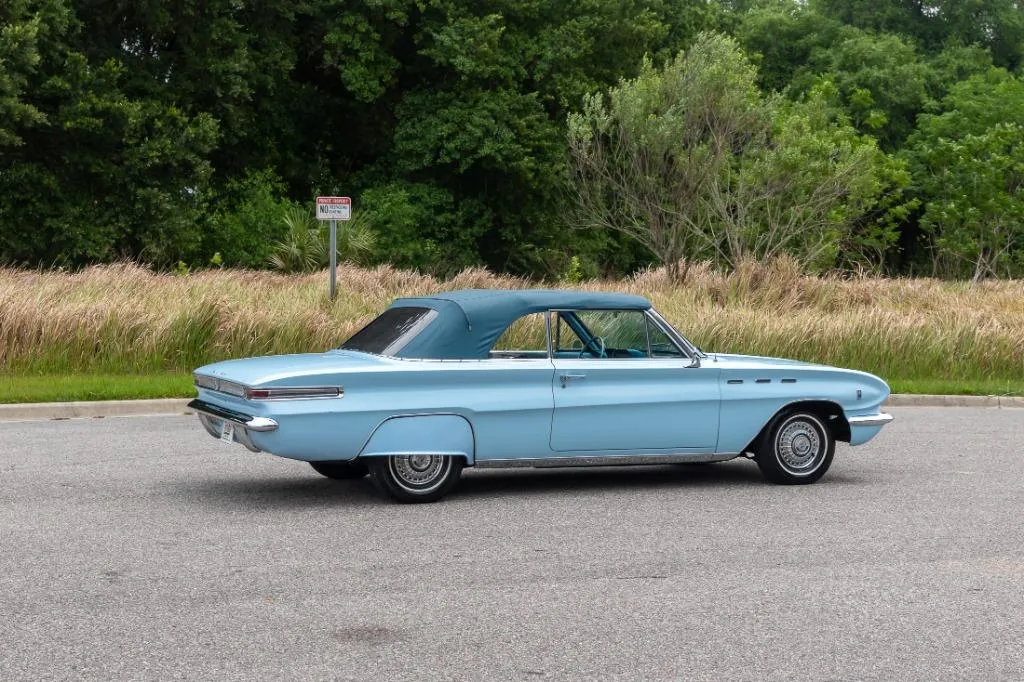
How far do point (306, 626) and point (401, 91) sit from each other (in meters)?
42.3

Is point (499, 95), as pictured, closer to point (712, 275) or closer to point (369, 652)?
point (712, 275)

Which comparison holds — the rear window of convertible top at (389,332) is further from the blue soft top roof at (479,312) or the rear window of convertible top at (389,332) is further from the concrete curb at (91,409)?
the concrete curb at (91,409)

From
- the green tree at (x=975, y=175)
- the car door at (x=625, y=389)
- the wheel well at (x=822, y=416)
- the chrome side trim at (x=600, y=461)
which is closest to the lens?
the chrome side trim at (x=600, y=461)

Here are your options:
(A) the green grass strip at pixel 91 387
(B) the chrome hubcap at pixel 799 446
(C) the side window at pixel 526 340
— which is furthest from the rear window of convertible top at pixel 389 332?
(A) the green grass strip at pixel 91 387

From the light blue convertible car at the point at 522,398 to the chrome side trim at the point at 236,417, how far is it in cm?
1

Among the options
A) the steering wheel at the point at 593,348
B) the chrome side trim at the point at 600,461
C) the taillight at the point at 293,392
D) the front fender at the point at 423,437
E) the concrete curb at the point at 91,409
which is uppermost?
the steering wheel at the point at 593,348

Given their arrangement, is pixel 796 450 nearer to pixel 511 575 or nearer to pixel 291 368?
pixel 291 368

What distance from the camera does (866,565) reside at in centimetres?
767

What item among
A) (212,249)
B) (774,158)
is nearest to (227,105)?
(212,249)

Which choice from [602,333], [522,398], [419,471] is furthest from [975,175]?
[419,471]

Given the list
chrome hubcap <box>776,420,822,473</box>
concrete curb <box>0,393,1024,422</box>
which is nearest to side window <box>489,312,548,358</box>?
chrome hubcap <box>776,420,822,473</box>

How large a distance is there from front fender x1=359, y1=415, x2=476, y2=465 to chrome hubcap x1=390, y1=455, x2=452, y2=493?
13cm

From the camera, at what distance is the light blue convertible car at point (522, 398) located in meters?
9.23

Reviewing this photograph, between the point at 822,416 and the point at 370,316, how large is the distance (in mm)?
11851
